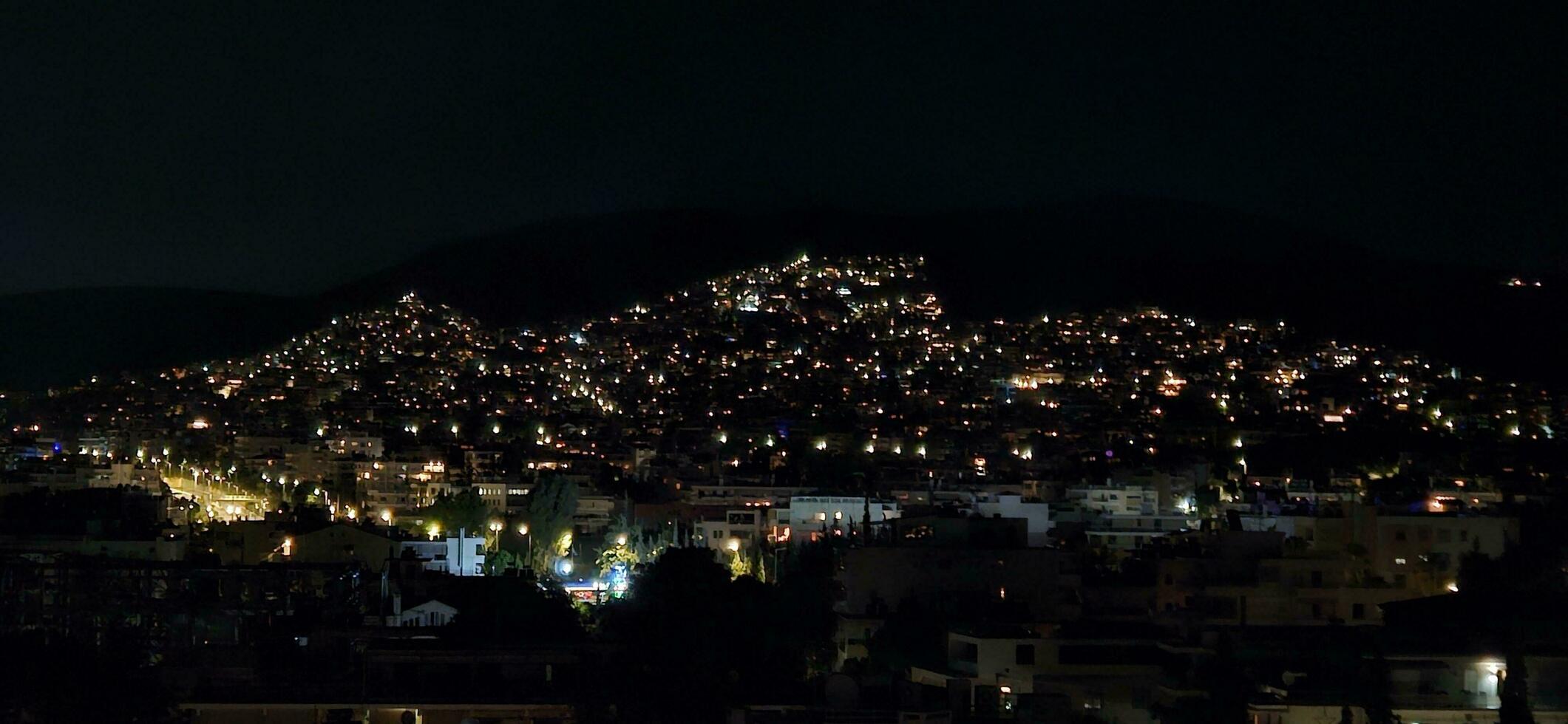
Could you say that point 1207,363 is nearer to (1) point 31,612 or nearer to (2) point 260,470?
(2) point 260,470

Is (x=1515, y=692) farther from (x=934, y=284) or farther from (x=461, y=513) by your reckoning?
(x=934, y=284)

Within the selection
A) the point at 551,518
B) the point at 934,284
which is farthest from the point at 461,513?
the point at 934,284

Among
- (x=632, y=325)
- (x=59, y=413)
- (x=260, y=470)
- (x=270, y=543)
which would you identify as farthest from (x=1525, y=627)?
(x=632, y=325)

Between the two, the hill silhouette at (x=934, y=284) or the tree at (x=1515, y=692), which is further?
the hill silhouette at (x=934, y=284)

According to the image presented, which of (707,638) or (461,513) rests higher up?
(461,513)

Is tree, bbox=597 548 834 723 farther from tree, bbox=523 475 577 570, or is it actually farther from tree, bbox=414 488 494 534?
tree, bbox=414 488 494 534

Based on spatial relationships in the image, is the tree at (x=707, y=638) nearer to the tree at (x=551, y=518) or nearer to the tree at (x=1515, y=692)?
the tree at (x=1515, y=692)

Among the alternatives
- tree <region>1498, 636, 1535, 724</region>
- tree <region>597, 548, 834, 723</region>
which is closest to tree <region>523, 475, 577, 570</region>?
tree <region>597, 548, 834, 723</region>

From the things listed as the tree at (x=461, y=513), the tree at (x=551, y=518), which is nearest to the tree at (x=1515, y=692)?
the tree at (x=551, y=518)
